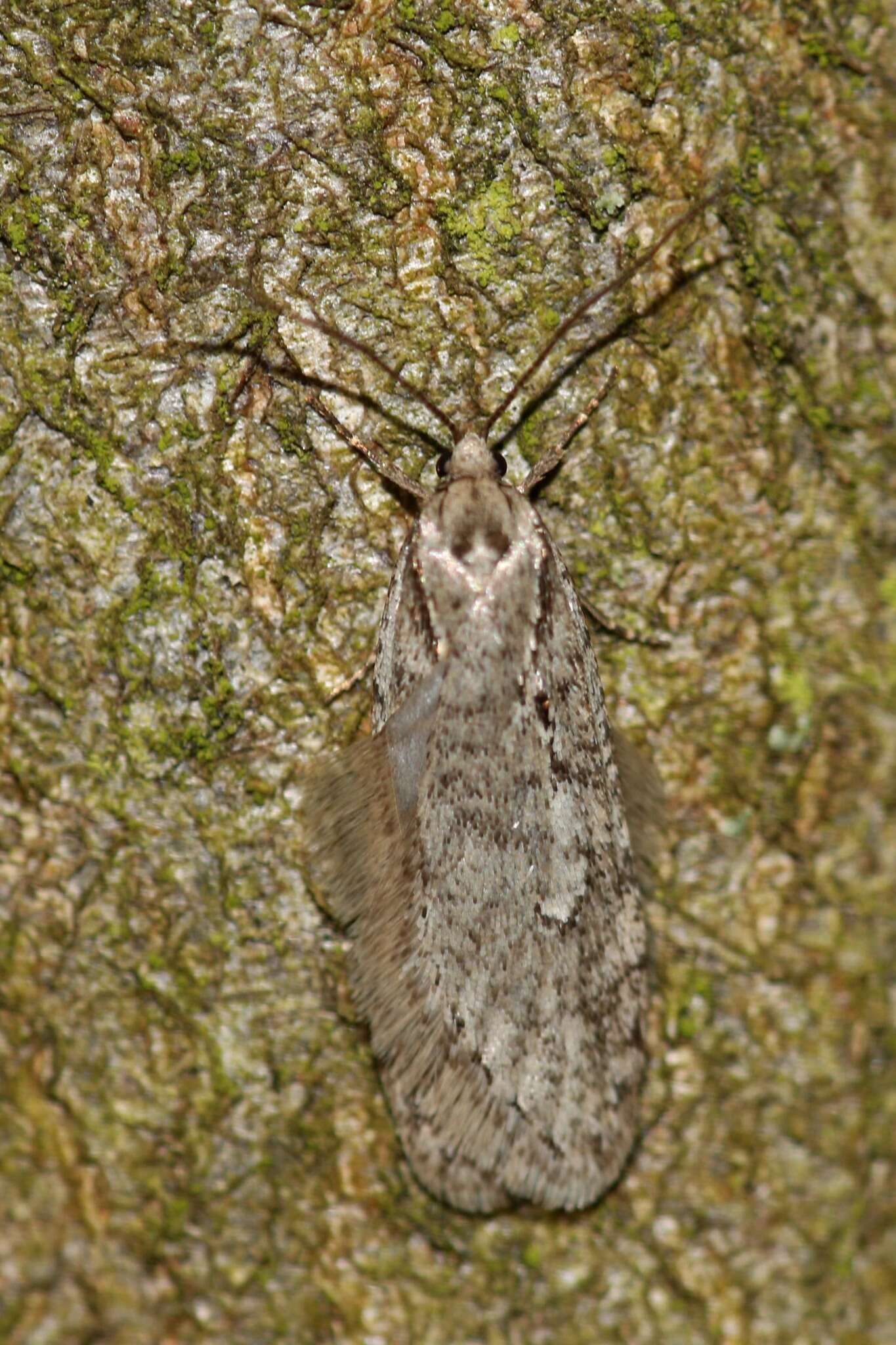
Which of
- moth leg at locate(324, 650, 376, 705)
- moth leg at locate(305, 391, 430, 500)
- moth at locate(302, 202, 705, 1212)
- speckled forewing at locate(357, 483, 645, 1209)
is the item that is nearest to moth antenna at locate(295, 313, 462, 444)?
moth at locate(302, 202, 705, 1212)

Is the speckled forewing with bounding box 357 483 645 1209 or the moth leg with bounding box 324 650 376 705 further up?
the moth leg with bounding box 324 650 376 705

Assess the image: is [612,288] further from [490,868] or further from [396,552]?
[490,868]

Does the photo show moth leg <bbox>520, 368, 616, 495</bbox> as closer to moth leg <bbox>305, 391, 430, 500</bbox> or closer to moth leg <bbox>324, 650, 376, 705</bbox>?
moth leg <bbox>305, 391, 430, 500</bbox>

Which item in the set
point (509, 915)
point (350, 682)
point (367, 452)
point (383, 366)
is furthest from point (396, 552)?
point (509, 915)

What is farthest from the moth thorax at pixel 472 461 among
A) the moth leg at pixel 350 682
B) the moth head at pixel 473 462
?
the moth leg at pixel 350 682

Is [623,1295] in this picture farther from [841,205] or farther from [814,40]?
[814,40]

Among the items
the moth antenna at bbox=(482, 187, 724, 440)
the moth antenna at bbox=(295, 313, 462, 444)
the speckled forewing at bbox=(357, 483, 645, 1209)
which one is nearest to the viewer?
the speckled forewing at bbox=(357, 483, 645, 1209)
